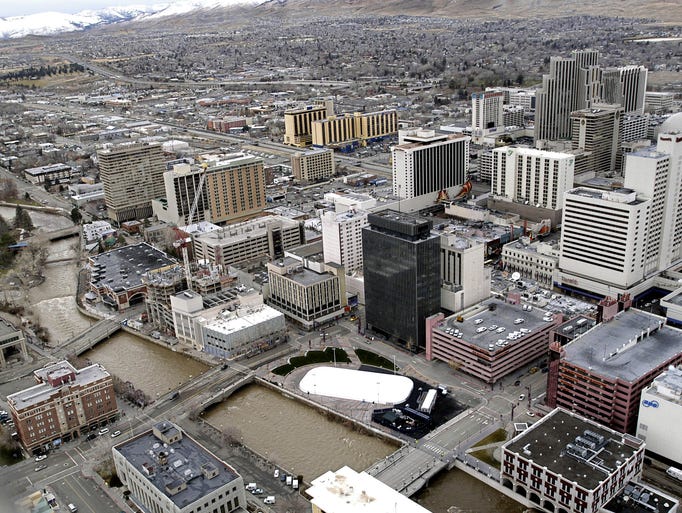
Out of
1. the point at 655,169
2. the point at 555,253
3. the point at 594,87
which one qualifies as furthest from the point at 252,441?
the point at 594,87

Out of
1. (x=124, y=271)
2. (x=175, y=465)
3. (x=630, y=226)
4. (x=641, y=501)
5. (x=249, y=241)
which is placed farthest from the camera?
(x=249, y=241)

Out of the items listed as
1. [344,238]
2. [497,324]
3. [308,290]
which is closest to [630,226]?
[497,324]

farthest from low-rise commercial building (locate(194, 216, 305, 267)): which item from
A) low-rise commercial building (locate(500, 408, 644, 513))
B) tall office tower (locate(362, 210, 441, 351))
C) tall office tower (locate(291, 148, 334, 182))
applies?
low-rise commercial building (locate(500, 408, 644, 513))

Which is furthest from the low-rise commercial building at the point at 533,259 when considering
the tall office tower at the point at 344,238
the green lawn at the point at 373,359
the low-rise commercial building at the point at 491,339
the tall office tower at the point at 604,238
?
the green lawn at the point at 373,359

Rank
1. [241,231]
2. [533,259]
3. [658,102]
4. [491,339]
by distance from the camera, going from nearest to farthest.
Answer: [491,339], [533,259], [241,231], [658,102]

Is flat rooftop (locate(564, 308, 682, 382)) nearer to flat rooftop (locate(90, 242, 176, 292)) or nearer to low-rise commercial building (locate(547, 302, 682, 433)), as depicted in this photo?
low-rise commercial building (locate(547, 302, 682, 433))

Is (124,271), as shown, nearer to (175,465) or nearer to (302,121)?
(175,465)

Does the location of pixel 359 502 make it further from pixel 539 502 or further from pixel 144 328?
pixel 144 328

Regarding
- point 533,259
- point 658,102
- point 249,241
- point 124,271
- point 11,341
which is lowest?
point 11,341
